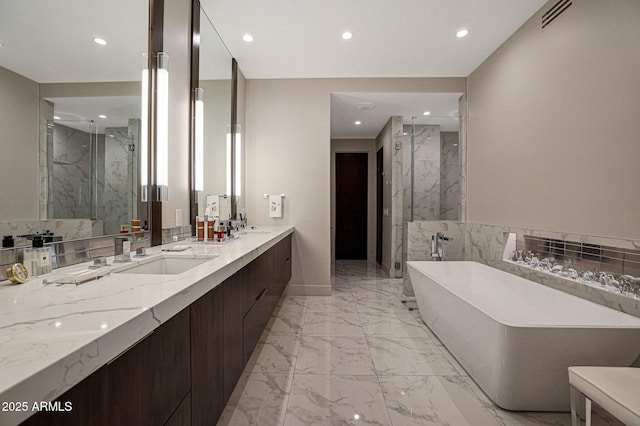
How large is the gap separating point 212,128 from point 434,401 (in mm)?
2723

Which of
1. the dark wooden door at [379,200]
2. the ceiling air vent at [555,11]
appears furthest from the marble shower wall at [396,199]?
the ceiling air vent at [555,11]

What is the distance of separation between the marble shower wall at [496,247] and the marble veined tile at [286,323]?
1548mm

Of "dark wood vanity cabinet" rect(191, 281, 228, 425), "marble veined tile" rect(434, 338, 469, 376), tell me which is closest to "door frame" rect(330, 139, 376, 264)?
"marble veined tile" rect(434, 338, 469, 376)

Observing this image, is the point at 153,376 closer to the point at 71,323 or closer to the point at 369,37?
the point at 71,323

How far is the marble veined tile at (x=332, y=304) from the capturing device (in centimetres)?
342

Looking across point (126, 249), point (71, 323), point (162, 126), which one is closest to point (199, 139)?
point (162, 126)

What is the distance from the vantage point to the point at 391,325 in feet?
9.73

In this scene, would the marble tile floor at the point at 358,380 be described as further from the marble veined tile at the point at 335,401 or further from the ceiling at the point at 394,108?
the ceiling at the point at 394,108

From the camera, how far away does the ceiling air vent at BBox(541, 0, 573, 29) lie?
2.25m

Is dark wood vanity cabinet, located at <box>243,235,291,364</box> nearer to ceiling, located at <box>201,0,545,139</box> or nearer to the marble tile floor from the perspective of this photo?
the marble tile floor

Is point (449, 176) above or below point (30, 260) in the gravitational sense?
above

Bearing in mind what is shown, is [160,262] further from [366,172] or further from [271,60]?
[366,172]

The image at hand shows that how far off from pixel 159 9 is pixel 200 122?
0.78 m

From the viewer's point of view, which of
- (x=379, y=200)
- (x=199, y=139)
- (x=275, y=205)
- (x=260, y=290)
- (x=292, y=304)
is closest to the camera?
(x=260, y=290)
